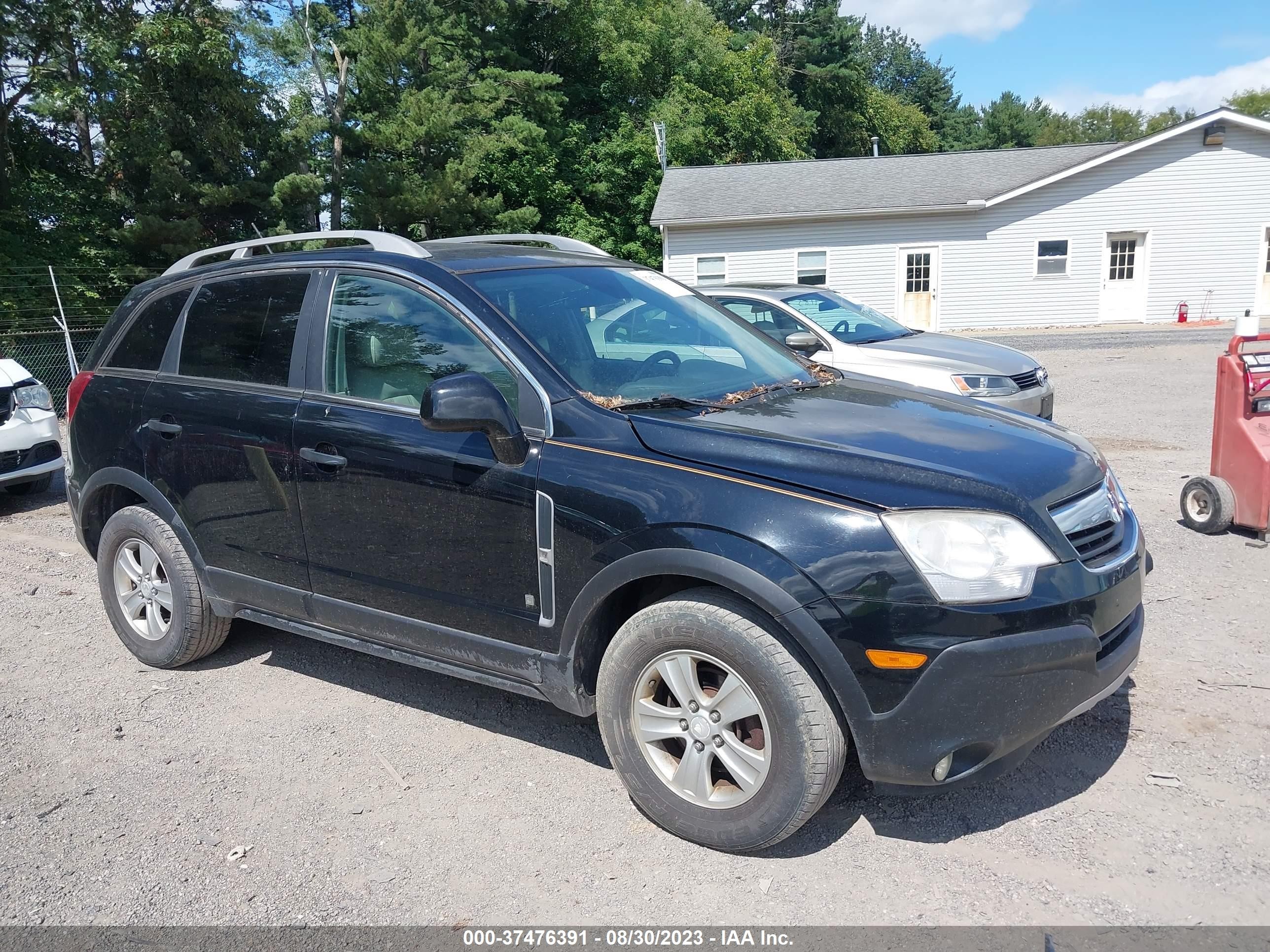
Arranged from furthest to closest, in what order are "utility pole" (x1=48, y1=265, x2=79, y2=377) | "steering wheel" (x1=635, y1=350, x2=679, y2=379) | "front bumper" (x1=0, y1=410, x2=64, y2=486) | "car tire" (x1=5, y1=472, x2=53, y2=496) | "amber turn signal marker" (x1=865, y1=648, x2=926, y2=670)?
"utility pole" (x1=48, y1=265, x2=79, y2=377), "car tire" (x1=5, y1=472, x2=53, y2=496), "front bumper" (x1=0, y1=410, x2=64, y2=486), "steering wheel" (x1=635, y1=350, x2=679, y2=379), "amber turn signal marker" (x1=865, y1=648, x2=926, y2=670)

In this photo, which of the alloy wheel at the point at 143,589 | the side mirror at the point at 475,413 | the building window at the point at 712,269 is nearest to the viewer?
the side mirror at the point at 475,413

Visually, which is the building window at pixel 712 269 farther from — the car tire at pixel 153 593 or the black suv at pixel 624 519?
the car tire at pixel 153 593

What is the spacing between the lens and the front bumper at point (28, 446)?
8.08 m

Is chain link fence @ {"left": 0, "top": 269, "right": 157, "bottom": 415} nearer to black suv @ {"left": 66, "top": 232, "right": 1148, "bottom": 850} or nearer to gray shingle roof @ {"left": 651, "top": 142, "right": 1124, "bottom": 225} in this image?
black suv @ {"left": 66, "top": 232, "right": 1148, "bottom": 850}

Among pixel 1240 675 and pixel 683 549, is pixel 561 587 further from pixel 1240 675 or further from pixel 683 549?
pixel 1240 675

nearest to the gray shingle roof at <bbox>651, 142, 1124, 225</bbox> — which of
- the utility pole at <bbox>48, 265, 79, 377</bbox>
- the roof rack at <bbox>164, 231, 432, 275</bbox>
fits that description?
the utility pole at <bbox>48, 265, 79, 377</bbox>

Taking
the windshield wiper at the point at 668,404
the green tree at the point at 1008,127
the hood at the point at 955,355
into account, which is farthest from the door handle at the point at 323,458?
the green tree at the point at 1008,127

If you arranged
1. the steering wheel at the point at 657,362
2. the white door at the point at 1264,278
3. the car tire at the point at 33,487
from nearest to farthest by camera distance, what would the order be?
the steering wheel at the point at 657,362, the car tire at the point at 33,487, the white door at the point at 1264,278

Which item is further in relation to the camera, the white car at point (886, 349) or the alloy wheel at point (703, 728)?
the white car at point (886, 349)

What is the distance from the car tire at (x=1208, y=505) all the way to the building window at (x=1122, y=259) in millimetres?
20545

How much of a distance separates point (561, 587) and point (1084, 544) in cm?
172

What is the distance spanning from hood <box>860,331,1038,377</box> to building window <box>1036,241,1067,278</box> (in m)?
16.4

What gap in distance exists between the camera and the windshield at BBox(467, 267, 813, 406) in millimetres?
3691

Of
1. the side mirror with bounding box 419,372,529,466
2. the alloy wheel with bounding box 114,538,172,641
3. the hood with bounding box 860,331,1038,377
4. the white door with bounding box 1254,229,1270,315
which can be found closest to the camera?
the side mirror with bounding box 419,372,529,466
